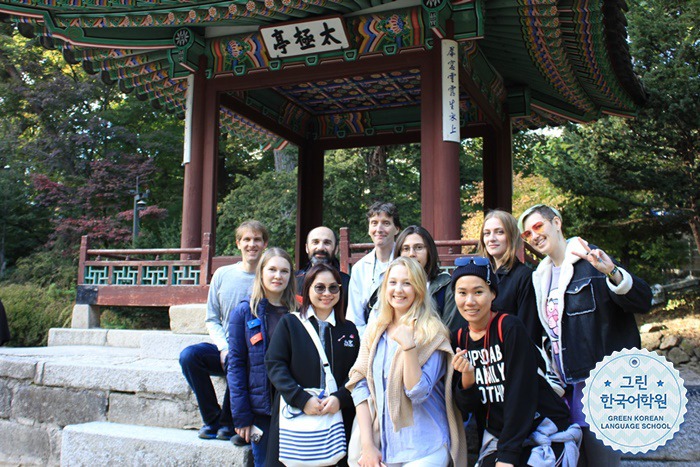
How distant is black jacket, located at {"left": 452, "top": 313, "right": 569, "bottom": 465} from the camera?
2189mm

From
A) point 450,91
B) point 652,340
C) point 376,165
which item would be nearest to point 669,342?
point 652,340

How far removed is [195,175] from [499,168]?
436cm

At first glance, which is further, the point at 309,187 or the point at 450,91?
the point at 309,187

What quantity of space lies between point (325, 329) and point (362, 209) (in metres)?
10.7

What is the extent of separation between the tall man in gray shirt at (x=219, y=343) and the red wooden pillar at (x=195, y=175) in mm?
3463

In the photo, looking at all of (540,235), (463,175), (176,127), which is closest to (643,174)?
(463,175)

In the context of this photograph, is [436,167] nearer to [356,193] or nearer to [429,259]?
[429,259]

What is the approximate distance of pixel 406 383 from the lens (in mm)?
2373

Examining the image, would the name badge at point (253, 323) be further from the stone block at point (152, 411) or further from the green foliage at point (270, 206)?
the green foliage at point (270, 206)

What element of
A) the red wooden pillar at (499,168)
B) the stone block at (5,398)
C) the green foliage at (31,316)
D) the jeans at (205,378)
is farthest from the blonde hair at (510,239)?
the green foliage at (31,316)

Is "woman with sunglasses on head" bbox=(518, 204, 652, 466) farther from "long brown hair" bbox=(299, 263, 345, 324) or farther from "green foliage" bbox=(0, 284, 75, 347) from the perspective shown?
"green foliage" bbox=(0, 284, 75, 347)

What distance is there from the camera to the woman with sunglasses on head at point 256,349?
3025mm

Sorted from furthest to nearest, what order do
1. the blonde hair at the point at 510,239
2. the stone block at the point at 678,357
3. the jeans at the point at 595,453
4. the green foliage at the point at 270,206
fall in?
the green foliage at the point at 270,206 < the stone block at the point at 678,357 < the blonde hair at the point at 510,239 < the jeans at the point at 595,453

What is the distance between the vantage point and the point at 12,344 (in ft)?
27.3
